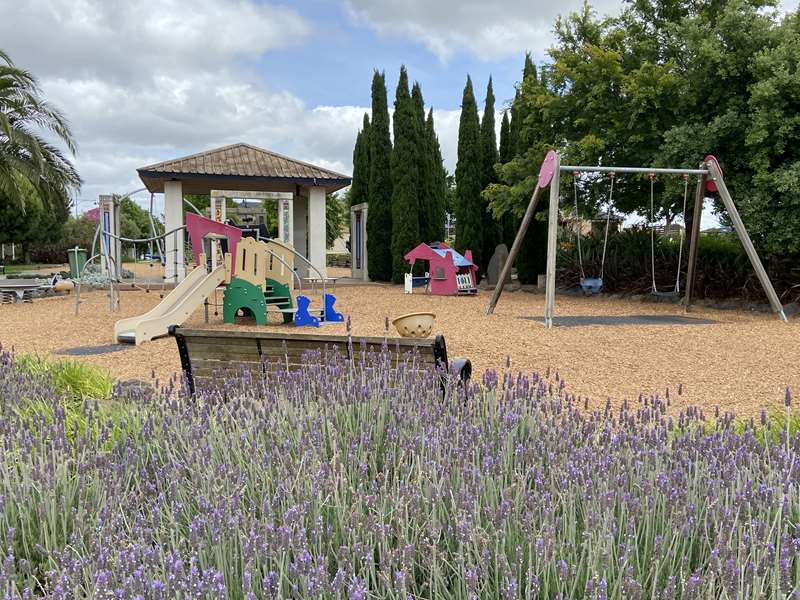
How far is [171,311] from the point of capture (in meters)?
8.37

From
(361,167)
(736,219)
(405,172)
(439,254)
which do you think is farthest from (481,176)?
(736,219)

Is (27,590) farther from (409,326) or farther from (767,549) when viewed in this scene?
(409,326)

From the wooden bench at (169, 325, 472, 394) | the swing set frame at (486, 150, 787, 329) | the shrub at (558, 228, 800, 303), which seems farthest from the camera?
the shrub at (558, 228, 800, 303)

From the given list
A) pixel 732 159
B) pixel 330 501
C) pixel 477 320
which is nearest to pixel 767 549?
pixel 330 501

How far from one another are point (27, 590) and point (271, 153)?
18139mm

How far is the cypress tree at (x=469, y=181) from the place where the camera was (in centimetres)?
1828

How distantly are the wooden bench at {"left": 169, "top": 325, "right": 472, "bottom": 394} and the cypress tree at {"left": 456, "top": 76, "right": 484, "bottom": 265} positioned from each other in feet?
47.9

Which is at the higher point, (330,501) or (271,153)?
(271,153)

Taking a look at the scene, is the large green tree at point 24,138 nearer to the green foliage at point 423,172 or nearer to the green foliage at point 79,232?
the green foliage at point 423,172

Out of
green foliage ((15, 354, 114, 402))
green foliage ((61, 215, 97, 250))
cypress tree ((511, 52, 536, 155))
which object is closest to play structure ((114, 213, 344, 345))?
green foliage ((15, 354, 114, 402))

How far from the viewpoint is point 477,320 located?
980 centimetres

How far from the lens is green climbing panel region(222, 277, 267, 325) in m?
9.06

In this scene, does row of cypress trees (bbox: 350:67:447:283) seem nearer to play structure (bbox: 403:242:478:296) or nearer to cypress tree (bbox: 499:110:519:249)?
cypress tree (bbox: 499:110:519:249)

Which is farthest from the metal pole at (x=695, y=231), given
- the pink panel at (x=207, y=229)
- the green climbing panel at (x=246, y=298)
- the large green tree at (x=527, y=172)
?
the pink panel at (x=207, y=229)
